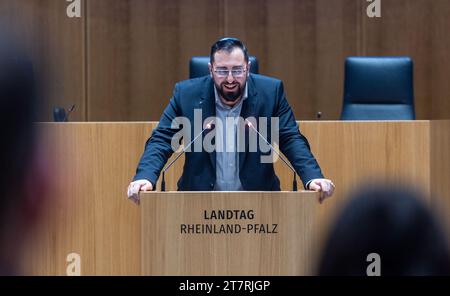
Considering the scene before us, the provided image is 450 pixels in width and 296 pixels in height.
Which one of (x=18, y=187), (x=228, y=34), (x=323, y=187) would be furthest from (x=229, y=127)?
(x=228, y=34)

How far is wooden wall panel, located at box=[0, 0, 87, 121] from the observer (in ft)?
13.2

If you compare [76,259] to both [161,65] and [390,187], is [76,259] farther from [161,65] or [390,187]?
[161,65]

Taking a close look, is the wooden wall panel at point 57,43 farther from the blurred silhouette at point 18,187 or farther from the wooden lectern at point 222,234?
the wooden lectern at point 222,234

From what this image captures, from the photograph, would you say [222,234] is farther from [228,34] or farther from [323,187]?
[228,34]

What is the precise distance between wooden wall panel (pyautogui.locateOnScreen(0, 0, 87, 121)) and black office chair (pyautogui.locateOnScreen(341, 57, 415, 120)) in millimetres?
1510

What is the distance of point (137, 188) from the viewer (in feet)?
5.91

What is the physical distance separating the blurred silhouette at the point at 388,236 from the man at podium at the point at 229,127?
0.28 meters

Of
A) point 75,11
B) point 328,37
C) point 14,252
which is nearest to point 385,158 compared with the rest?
point 14,252

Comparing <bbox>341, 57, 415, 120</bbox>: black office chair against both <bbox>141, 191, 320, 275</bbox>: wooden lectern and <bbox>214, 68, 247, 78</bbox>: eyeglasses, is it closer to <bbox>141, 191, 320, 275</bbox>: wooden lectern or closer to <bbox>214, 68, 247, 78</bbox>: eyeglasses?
<bbox>214, 68, 247, 78</bbox>: eyeglasses

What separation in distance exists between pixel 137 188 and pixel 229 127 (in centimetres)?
38

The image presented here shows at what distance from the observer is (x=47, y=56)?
416 centimetres

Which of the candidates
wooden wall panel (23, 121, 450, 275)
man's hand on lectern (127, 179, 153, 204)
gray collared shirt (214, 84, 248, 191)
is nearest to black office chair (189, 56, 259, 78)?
wooden wall panel (23, 121, 450, 275)

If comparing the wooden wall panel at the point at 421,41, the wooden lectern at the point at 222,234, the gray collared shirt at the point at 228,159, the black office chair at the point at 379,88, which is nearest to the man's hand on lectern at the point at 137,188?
the wooden lectern at the point at 222,234
